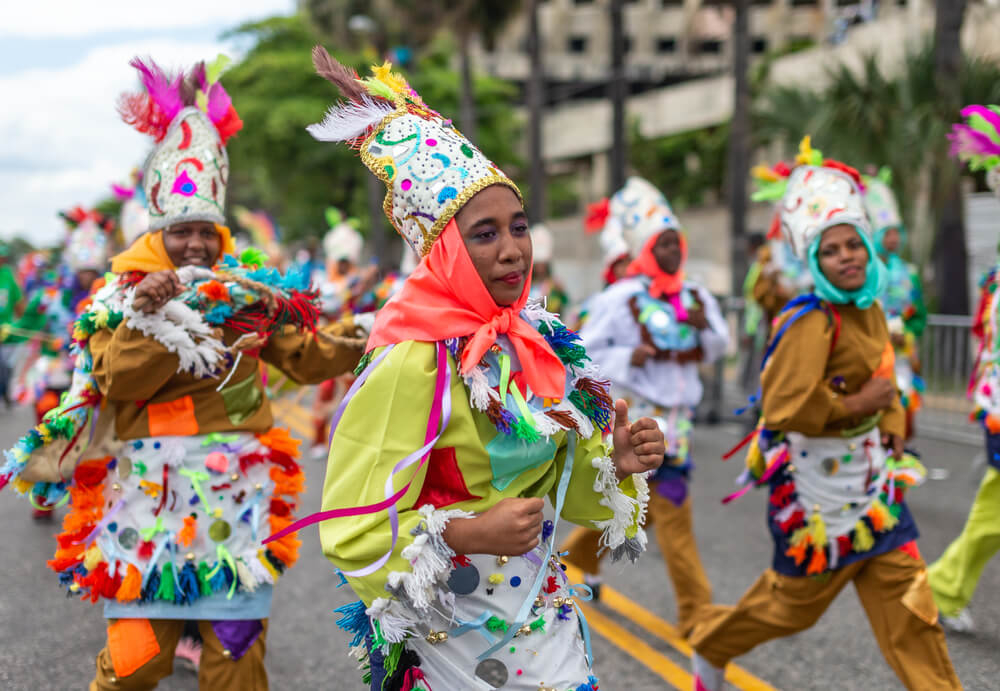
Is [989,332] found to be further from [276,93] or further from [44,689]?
[276,93]

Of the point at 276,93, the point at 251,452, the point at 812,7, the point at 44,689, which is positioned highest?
the point at 812,7

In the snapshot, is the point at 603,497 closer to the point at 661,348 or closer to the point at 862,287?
the point at 862,287

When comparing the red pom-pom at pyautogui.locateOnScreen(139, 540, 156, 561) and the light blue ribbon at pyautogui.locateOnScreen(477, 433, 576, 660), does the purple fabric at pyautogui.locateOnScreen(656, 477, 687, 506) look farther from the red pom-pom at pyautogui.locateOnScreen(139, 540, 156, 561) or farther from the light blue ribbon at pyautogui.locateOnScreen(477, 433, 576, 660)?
the red pom-pom at pyautogui.locateOnScreen(139, 540, 156, 561)

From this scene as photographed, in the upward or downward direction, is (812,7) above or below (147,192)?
above

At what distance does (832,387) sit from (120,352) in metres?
2.64

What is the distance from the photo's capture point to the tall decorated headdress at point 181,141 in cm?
351

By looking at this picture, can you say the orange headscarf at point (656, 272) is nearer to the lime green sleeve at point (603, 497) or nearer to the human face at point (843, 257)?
the human face at point (843, 257)

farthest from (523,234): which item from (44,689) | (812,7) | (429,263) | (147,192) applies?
(812,7)

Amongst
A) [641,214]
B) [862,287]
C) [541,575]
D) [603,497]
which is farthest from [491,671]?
[641,214]

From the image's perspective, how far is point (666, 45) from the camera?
52.6 m

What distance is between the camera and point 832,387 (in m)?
3.75

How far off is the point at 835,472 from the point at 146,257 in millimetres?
2768

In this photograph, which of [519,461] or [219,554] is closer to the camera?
[519,461]

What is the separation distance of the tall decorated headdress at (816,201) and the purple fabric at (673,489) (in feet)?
5.03
